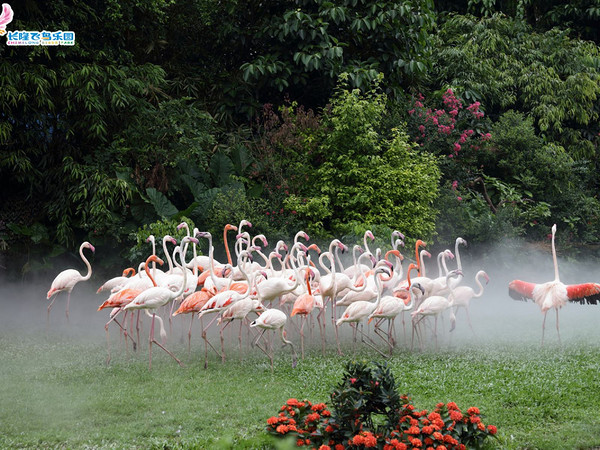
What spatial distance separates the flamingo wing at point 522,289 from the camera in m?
9.03

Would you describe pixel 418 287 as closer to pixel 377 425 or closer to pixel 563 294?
pixel 563 294

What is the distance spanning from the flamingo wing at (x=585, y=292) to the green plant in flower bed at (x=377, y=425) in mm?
4311

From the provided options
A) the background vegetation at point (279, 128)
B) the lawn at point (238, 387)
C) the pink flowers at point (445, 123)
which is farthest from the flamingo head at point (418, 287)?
the pink flowers at point (445, 123)

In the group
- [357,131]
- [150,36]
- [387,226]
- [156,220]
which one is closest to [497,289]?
[387,226]

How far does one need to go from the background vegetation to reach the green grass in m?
4.42

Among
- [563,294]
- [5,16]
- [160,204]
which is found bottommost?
[563,294]

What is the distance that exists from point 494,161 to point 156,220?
26.9 feet

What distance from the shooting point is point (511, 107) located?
17844mm

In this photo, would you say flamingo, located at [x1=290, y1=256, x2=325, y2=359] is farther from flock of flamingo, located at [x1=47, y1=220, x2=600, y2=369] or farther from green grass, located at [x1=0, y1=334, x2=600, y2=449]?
green grass, located at [x1=0, y1=334, x2=600, y2=449]

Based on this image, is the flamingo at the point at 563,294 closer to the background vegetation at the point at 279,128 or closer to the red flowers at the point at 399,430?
the red flowers at the point at 399,430

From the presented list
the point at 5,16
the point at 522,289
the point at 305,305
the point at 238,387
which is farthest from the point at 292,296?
the point at 5,16

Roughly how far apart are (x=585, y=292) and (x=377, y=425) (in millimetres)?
4721

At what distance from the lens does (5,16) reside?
36.3 ft

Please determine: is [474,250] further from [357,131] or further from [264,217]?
[264,217]
